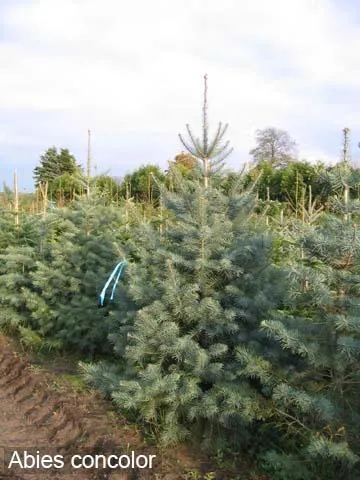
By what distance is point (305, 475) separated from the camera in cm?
352

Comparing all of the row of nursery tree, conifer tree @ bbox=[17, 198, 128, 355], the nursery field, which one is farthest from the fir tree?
conifer tree @ bbox=[17, 198, 128, 355]

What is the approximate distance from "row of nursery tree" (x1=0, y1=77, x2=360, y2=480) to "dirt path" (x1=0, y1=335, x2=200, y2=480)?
0.94 feet

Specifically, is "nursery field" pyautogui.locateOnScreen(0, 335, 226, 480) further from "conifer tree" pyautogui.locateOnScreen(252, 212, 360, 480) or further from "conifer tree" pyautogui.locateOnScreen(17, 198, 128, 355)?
"conifer tree" pyautogui.locateOnScreen(252, 212, 360, 480)

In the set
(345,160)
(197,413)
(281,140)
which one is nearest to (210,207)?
(345,160)

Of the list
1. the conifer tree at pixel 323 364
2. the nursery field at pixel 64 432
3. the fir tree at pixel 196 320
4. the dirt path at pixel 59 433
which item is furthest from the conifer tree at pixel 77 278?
the conifer tree at pixel 323 364

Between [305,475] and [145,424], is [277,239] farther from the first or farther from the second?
[305,475]

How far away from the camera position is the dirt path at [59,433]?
4023 millimetres

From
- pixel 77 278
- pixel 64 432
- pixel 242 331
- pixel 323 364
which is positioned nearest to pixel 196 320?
pixel 242 331

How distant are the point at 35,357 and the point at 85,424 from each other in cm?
257

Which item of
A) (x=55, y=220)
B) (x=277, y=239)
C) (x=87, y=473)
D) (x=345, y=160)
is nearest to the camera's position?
(x=345, y=160)

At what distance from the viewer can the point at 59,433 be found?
4707mm

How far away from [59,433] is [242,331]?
→ 1957 millimetres

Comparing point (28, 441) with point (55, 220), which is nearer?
point (28, 441)

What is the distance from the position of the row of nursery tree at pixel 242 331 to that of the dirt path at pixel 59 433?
0.94 feet
